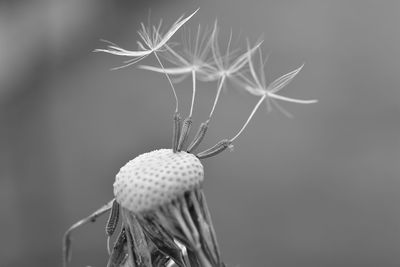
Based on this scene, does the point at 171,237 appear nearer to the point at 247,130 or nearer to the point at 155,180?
the point at 155,180

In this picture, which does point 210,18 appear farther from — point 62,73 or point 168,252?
point 168,252

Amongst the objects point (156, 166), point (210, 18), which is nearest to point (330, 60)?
point (210, 18)

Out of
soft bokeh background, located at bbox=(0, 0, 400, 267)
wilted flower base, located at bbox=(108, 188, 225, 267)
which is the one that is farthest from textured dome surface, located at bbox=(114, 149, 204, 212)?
soft bokeh background, located at bbox=(0, 0, 400, 267)

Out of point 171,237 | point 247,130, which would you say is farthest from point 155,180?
point 247,130

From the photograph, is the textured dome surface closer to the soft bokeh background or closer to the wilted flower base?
the wilted flower base

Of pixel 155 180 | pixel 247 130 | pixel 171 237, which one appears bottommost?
pixel 247 130

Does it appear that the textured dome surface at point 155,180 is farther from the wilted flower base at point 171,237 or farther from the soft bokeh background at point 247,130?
the soft bokeh background at point 247,130
